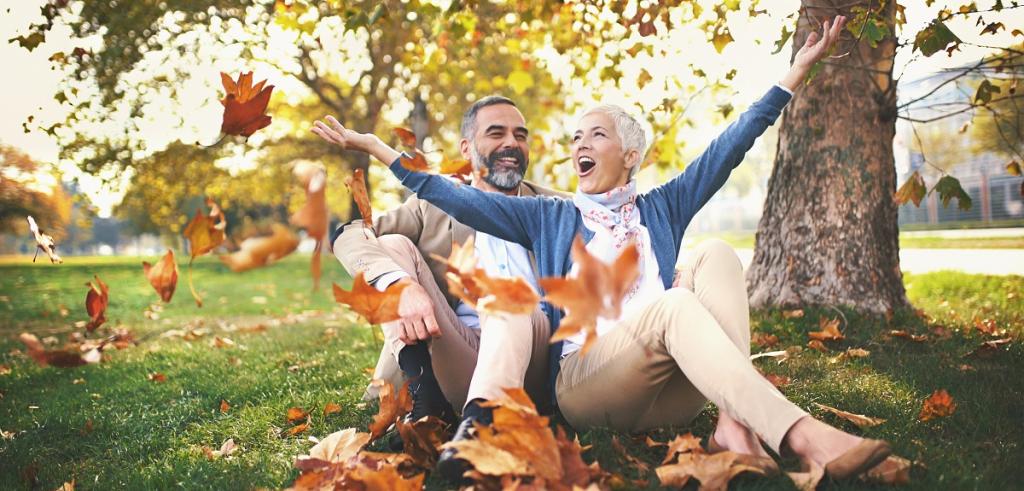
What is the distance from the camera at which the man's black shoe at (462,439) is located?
6.37 feet

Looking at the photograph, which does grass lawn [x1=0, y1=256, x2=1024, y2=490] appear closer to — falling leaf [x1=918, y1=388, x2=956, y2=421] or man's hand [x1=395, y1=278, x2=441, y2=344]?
falling leaf [x1=918, y1=388, x2=956, y2=421]

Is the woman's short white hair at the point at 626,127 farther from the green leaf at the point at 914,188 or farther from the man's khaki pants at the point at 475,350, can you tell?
the green leaf at the point at 914,188

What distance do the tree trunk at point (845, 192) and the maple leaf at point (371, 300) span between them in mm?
3590

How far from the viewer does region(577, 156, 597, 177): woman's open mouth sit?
2.72 meters

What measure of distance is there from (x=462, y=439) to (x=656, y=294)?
0.79 meters

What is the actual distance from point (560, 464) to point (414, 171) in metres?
1.20

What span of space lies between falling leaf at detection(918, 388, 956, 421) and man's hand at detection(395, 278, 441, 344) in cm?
179

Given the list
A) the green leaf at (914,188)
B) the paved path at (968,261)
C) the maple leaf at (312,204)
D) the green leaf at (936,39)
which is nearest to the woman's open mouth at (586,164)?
the maple leaf at (312,204)

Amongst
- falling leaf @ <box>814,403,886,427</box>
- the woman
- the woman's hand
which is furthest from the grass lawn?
the woman's hand

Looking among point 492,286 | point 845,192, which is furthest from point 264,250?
point 845,192

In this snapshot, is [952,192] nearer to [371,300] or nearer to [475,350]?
[475,350]

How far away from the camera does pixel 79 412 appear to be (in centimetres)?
350

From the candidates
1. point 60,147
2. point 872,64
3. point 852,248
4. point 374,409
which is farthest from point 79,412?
point 60,147

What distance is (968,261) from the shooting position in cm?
917
